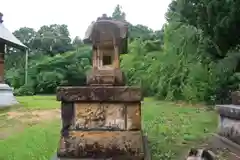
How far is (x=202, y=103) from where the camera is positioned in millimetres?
12617

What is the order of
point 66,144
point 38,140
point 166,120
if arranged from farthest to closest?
point 166,120, point 38,140, point 66,144

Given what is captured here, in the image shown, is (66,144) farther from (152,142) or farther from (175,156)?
(152,142)

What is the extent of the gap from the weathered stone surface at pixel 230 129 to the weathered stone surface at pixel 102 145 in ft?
6.82

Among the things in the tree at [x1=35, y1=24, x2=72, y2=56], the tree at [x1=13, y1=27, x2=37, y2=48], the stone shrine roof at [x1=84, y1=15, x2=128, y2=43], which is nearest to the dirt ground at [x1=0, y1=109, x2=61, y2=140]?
the stone shrine roof at [x1=84, y1=15, x2=128, y2=43]

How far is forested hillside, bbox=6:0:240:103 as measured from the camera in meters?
7.12

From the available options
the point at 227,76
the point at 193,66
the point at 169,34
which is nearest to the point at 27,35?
the point at 169,34

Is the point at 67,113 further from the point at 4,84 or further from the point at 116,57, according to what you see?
the point at 4,84

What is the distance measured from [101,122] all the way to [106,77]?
2.03ft

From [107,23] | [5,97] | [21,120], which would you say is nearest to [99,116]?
[107,23]

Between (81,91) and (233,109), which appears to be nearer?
(81,91)

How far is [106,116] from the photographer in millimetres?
3609

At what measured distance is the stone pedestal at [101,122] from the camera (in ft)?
11.5

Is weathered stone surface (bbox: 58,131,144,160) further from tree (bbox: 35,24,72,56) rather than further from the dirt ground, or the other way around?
tree (bbox: 35,24,72,56)

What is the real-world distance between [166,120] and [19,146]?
393cm
